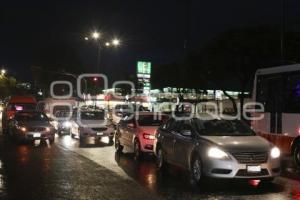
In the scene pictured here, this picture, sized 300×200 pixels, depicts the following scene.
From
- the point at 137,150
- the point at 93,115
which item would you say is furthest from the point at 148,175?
the point at 93,115

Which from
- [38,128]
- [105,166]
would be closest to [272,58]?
[38,128]

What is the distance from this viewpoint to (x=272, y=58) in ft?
136

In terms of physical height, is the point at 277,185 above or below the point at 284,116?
below

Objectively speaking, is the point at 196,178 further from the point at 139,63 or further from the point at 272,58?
the point at 139,63

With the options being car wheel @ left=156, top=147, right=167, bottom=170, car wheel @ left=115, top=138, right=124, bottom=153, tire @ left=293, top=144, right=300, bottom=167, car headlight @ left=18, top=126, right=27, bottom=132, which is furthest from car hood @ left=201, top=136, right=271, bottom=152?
car headlight @ left=18, top=126, right=27, bottom=132

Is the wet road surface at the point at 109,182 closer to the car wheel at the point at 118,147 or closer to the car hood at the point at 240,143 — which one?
the car hood at the point at 240,143

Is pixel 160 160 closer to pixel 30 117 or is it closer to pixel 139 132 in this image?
pixel 139 132

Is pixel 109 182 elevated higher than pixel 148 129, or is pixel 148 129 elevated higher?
pixel 148 129

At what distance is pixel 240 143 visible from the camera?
11.2m

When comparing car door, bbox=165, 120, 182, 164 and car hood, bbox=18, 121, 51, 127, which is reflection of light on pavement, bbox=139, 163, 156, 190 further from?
car hood, bbox=18, 121, 51, 127

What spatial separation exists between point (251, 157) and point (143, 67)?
59322 millimetres

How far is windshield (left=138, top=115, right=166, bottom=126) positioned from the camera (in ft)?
57.8

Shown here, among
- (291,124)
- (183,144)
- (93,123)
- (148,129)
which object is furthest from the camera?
(93,123)

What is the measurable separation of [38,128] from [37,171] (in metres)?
9.26
